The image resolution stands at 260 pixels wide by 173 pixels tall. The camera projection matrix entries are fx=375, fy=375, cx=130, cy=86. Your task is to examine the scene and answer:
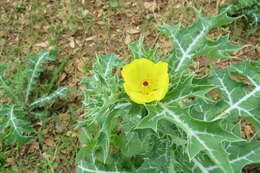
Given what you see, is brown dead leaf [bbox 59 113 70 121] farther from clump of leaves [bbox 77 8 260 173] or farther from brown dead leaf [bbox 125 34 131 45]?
brown dead leaf [bbox 125 34 131 45]

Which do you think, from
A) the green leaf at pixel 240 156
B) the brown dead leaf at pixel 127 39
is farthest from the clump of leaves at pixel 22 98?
the green leaf at pixel 240 156

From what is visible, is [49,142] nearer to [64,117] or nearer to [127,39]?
[64,117]

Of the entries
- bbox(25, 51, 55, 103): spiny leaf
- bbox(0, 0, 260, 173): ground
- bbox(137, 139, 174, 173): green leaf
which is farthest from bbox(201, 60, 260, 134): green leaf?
bbox(25, 51, 55, 103): spiny leaf

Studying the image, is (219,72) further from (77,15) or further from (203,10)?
(77,15)

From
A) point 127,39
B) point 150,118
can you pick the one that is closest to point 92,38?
point 127,39

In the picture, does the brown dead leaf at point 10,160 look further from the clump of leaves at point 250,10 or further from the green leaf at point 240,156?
the clump of leaves at point 250,10

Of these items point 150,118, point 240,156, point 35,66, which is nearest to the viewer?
point 150,118
